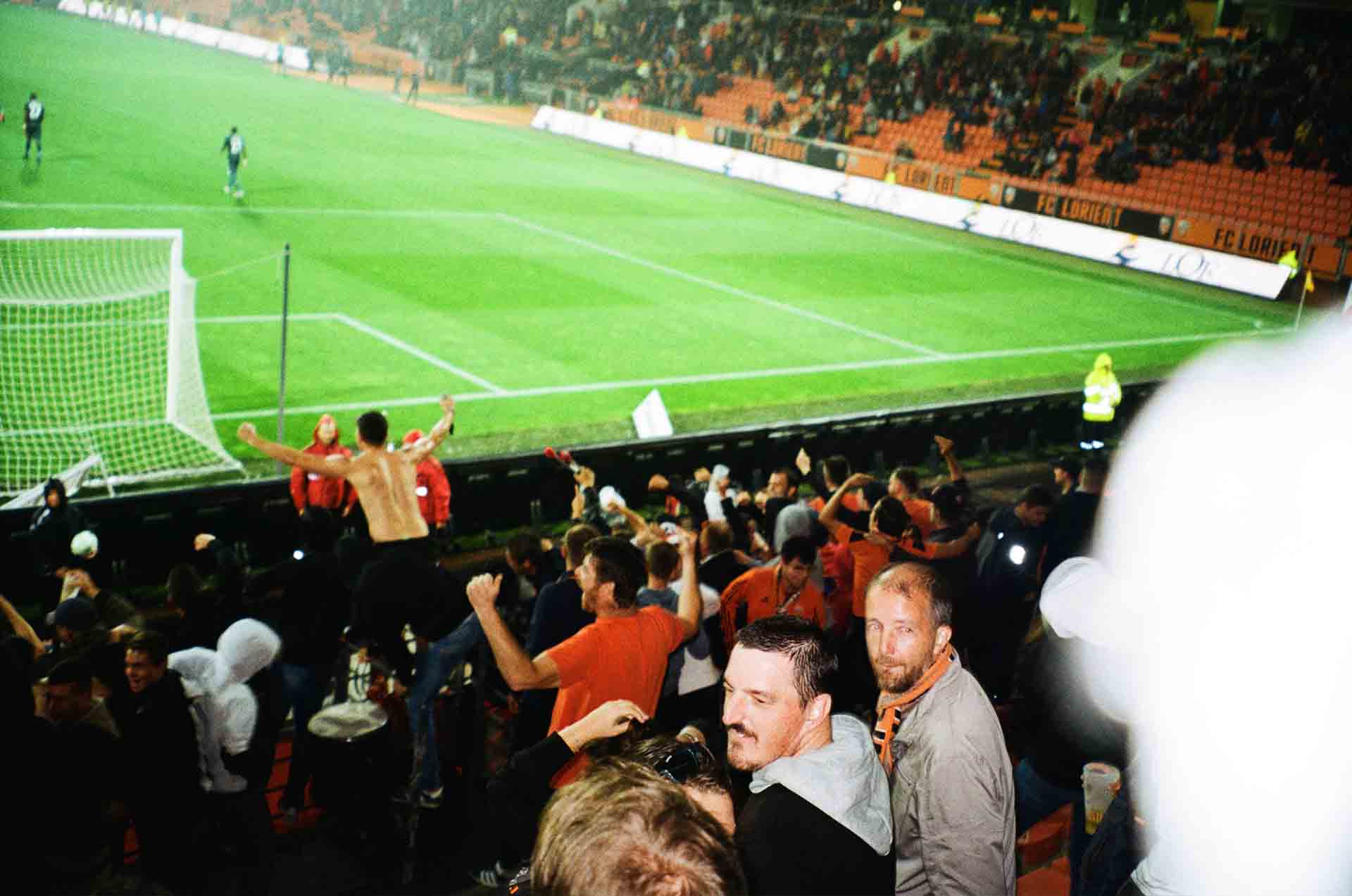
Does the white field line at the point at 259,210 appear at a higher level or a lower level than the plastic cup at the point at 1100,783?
lower

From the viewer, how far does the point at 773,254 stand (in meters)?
27.2

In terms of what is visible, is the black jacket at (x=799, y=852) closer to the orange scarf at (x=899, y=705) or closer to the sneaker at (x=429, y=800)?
the orange scarf at (x=899, y=705)

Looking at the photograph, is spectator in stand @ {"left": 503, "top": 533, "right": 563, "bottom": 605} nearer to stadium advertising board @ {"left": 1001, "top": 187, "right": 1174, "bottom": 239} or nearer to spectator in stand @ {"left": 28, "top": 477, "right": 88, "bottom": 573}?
spectator in stand @ {"left": 28, "top": 477, "right": 88, "bottom": 573}

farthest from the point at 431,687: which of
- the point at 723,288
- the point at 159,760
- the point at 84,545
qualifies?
the point at 723,288

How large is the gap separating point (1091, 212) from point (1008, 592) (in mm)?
25823

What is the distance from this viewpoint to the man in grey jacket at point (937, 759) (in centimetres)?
379

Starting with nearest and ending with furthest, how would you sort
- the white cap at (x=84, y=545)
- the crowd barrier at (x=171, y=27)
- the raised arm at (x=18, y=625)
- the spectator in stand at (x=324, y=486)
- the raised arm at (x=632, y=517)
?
the raised arm at (x=18, y=625)
the raised arm at (x=632, y=517)
the white cap at (x=84, y=545)
the spectator in stand at (x=324, y=486)
the crowd barrier at (x=171, y=27)

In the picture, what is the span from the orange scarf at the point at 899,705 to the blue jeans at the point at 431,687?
2847 mm

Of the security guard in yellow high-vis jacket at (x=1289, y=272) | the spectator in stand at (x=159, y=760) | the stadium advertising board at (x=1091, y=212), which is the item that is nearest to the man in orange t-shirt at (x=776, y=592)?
the spectator in stand at (x=159, y=760)

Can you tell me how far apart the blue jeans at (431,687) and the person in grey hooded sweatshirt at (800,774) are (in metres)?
3.19

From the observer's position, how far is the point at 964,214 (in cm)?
3284

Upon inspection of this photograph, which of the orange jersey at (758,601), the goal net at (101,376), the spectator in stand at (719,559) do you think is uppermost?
the orange jersey at (758,601)

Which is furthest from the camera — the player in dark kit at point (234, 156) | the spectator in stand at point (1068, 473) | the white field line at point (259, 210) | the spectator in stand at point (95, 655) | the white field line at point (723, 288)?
the player in dark kit at point (234, 156)

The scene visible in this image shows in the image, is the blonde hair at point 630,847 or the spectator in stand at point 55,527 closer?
the blonde hair at point 630,847
